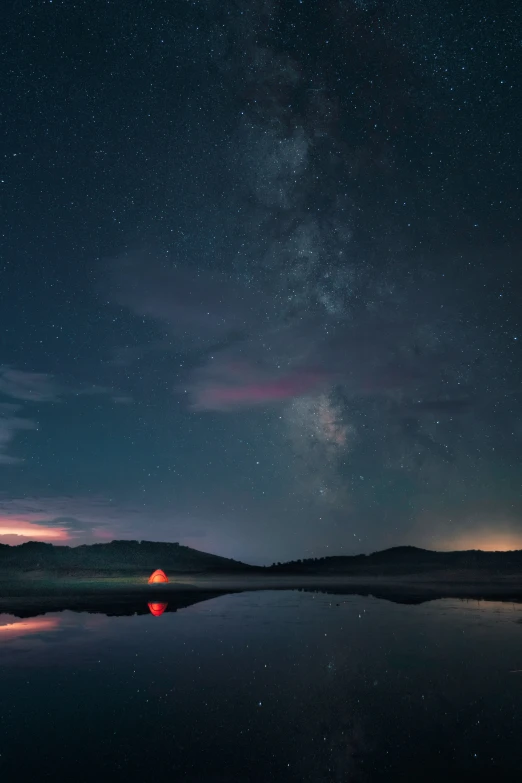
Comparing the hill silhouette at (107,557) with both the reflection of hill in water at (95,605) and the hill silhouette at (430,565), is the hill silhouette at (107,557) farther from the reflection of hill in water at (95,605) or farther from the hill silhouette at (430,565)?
the reflection of hill in water at (95,605)

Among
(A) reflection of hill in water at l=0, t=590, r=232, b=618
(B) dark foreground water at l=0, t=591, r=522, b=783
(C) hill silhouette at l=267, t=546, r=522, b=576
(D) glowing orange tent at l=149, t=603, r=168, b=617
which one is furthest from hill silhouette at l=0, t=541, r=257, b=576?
(B) dark foreground water at l=0, t=591, r=522, b=783

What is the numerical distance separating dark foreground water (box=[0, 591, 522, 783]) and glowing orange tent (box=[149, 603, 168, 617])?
6.87 m

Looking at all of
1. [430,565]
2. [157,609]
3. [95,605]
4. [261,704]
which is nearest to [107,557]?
[430,565]

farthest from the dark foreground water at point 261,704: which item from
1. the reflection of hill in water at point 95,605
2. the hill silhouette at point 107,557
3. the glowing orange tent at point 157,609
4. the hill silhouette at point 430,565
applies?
the hill silhouette at point 107,557

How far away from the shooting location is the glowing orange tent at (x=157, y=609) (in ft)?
93.6

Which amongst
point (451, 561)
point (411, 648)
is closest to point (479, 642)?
point (411, 648)

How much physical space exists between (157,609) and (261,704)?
21.3 metres

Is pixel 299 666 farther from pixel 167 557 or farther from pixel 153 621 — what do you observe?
pixel 167 557

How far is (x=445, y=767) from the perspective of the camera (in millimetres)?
7957

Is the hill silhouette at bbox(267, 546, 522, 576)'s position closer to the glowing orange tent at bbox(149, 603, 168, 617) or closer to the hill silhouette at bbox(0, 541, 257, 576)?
the hill silhouette at bbox(0, 541, 257, 576)

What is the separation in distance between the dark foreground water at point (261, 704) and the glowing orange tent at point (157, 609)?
6.87m

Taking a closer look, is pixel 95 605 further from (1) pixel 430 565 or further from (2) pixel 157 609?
(1) pixel 430 565

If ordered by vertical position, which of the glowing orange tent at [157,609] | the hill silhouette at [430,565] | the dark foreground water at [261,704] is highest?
the hill silhouette at [430,565]

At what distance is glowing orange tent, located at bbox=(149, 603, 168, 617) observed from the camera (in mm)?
28516
